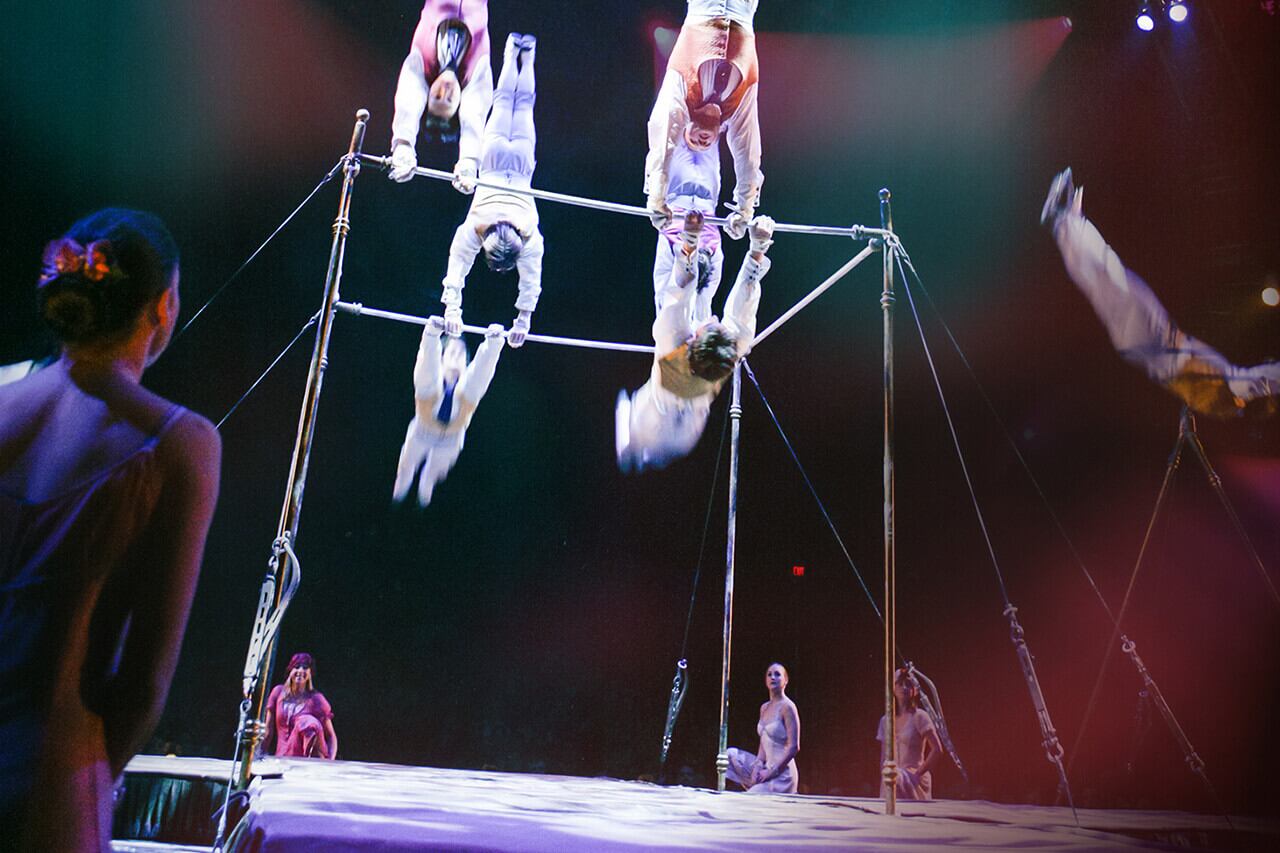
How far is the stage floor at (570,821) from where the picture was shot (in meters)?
1.73

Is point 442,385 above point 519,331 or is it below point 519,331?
Answer: below

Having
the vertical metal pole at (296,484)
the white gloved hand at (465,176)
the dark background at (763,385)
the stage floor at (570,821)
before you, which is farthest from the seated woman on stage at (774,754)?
the white gloved hand at (465,176)

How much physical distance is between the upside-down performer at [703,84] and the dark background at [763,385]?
3.36 feet

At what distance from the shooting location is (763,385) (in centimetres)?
546

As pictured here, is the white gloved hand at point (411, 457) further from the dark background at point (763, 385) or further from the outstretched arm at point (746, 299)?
the outstretched arm at point (746, 299)

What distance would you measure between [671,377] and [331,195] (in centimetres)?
222

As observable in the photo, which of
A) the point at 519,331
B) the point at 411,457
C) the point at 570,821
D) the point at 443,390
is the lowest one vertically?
the point at 570,821

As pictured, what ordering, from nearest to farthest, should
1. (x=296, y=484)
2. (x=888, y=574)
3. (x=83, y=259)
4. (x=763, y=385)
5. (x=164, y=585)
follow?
(x=164, y=585) < (x=83, y=259) < (x=296, y=484) < (x=888, y=574) < (x=763, y=385)

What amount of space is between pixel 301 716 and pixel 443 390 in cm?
172

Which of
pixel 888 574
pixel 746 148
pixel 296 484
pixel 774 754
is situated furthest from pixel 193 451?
pixel 774 754

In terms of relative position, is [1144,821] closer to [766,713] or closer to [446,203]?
[766,713]

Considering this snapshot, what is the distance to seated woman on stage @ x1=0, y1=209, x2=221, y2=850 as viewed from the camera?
1.48 m

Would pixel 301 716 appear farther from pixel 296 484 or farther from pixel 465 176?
pixel 465 176

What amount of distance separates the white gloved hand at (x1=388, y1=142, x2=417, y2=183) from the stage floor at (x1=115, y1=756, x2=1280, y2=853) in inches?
80.3
